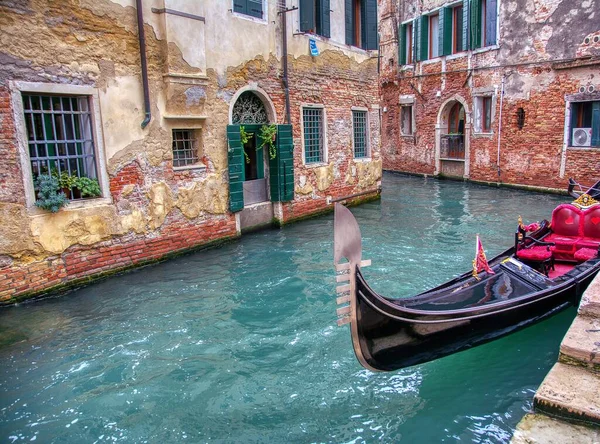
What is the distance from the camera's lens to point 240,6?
7.93 m

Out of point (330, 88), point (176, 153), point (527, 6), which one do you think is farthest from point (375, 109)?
point (176, 153)

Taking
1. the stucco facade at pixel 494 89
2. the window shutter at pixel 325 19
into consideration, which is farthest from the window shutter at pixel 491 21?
the window shutter at pixel 325 19

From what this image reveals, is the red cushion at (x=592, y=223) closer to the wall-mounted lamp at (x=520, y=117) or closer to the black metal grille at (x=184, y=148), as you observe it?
the black metal grille at (x=184, y=148)

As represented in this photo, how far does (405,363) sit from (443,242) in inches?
183

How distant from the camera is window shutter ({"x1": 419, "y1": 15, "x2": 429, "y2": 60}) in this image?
1495cm

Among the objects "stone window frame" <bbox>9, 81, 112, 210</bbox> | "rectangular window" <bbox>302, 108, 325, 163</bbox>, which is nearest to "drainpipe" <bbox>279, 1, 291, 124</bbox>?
"rectangular window" <bbox>302, 108, 325, 163</bbox>

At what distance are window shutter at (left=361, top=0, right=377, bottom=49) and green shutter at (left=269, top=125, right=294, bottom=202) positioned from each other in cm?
345

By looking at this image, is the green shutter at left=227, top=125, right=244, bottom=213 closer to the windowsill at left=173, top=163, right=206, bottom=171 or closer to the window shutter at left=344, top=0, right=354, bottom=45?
the windowsill at left=173, top=163, right=206, bottom=171

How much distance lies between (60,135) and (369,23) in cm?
743

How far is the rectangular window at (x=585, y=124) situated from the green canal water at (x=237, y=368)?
637 cm

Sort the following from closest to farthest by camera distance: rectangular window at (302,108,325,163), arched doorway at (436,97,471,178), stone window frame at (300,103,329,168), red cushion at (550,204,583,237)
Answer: red cushion at (550,204,583,237)
stone window frame at (300,103,329,168)
rectangular window at (302,108,325,163)
arched doorway at (436,97,471,178)

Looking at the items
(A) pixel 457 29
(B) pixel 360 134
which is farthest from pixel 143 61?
(A) pixel 457 29

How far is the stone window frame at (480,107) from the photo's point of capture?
43.9 feet

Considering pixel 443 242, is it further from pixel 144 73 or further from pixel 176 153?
pixel 144 73
